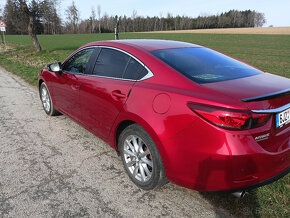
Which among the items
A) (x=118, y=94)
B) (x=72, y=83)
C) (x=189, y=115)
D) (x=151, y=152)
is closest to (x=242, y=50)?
(x=72, y=83)

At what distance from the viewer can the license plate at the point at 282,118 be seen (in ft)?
6.40

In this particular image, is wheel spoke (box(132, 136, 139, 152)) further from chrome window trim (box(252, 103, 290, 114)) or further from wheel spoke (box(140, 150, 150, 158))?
chrome window trim (box(252, 103, 290, 114))

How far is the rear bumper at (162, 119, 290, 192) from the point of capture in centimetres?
180

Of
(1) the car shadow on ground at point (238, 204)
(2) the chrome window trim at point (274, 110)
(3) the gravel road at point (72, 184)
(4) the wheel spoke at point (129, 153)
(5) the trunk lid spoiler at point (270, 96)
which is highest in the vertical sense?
(5) the trunk lid spoiler at point (270, 96)

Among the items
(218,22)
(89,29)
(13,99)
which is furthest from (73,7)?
(13,99)

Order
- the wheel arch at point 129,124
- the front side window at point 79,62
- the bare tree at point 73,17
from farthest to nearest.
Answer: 1. the bare tree at point 73,17
2. the front side window at point 79,62
3. the wheel arch at point 129,124

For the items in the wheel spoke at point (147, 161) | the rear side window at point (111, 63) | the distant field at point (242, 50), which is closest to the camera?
the wheel spoke at point (147, 161)

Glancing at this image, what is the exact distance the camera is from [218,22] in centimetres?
11344

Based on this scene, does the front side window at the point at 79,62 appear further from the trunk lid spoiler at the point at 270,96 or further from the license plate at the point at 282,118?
the license plate at the point at 282,118

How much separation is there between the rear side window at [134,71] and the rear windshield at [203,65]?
0.72 ft

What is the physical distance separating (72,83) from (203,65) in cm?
201

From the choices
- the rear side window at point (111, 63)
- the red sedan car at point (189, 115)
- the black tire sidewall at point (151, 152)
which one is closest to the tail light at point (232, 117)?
the red sedan car at point (189, 115)

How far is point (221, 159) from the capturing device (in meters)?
1.82

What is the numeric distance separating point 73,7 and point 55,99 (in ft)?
374
